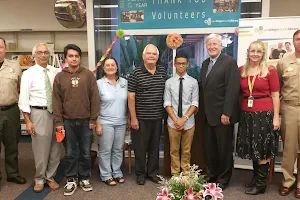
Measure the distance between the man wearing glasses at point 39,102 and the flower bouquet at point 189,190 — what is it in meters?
1.74

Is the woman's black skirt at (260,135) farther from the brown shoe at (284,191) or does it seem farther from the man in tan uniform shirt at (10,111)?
the man in tan uniform shirt at (10,111)

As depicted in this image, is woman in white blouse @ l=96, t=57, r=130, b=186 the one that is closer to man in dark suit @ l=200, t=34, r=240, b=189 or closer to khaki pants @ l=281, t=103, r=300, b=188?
man in dark suit @ l=200, t=34, r=240, b=189

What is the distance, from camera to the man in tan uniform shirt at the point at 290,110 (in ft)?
9.13

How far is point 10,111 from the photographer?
308cm

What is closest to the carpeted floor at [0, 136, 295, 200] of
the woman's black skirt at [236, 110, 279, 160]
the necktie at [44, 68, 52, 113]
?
the woman's black skirt at [236, 110, 279, 160]

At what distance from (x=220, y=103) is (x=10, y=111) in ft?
7.14

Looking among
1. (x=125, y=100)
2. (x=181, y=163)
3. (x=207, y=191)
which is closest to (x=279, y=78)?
(x=181, y=163)

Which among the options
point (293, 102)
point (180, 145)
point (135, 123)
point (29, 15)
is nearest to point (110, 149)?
point (135, 123)

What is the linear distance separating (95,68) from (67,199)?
1.80m

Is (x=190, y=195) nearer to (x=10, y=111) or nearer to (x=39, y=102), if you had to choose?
(x=39, y=102)

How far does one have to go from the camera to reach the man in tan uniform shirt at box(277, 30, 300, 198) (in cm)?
278

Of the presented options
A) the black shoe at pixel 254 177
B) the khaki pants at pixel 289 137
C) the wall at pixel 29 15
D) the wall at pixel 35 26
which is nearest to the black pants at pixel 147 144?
the black shoe at pixel 254 177

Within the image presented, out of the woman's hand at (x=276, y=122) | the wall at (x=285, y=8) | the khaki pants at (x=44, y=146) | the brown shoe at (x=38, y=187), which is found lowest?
the brown shoe at (x=38, y=187)

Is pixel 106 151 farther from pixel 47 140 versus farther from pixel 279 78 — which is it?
pixel 279 78
